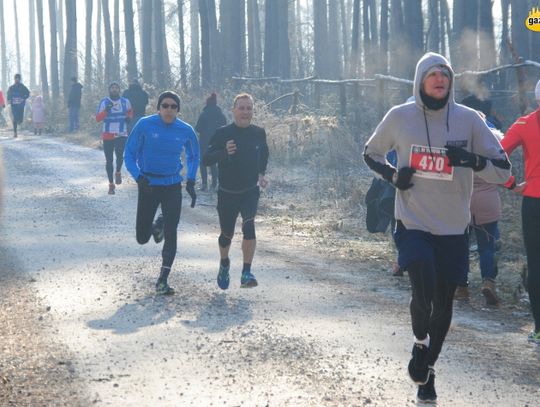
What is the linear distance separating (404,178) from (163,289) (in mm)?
4215

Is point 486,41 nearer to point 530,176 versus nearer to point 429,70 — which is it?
point 530,176

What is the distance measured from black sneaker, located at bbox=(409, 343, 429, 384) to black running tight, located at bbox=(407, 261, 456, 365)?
64 mm

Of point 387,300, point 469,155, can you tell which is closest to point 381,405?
point 469,155

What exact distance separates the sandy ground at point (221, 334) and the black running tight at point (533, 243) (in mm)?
352

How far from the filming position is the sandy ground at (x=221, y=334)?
6.52 m

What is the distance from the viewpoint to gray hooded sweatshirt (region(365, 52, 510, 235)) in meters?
6.14

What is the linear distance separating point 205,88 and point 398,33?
6198 millimetres

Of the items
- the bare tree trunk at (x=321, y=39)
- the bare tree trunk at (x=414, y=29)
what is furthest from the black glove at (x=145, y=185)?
the bare tree trunk at (x=321, y=39)

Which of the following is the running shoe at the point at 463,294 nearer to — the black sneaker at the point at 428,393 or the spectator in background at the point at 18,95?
the black sneaker at the point at 428,393

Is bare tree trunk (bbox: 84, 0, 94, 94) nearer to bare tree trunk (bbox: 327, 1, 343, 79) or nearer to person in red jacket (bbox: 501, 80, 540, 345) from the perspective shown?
bare tree trunk (bbox: 327, 1, 343, 79)

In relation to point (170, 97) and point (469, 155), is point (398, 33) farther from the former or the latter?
point (469, 155)

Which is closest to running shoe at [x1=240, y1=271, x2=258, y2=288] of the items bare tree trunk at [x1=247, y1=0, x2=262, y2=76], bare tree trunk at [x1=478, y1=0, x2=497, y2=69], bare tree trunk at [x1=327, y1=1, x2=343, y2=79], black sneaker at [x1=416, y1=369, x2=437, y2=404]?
black sneaker at [x1=416, y1=369, x2=437, y2=404]

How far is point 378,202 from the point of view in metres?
10.5

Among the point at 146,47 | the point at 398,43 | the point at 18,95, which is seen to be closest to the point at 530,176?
the point at 398,43
